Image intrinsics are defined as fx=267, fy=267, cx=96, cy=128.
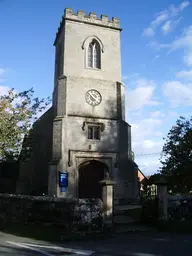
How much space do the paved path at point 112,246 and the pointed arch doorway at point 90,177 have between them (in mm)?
8001

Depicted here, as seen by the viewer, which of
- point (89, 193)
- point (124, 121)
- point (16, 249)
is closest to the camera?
point (16, 249)

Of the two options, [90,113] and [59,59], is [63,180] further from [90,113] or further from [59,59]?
[59,59]

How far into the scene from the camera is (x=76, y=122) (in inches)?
713

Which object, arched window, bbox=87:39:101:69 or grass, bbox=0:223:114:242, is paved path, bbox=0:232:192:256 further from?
arched window, bbox=87:39:101:69

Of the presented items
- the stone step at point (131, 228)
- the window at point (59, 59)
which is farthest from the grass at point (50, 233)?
the window at point (59, 59)

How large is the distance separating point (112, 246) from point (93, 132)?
1069 centimetres

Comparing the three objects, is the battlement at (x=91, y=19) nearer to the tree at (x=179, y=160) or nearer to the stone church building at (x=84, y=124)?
the stone church building at (x=84, y=124)

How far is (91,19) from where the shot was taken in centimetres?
2080

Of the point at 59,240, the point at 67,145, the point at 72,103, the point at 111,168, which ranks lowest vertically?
the point at 59,240

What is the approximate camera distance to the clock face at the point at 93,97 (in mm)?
19016

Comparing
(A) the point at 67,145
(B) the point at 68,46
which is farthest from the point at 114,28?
(A) the point at 67,145

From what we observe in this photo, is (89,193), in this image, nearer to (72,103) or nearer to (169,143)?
(72,103)

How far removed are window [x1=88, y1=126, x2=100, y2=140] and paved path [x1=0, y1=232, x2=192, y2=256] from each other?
30.2ft

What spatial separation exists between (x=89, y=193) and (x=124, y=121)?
5633 mm
